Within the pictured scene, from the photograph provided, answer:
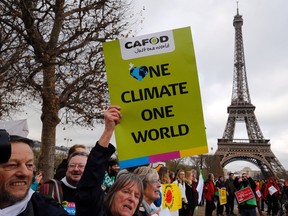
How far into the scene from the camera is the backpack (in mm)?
3389

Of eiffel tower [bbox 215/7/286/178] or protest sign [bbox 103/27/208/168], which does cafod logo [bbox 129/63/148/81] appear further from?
eiffel tower [bbox 215/7/286/178]

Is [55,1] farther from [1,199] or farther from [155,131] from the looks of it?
[1,199]

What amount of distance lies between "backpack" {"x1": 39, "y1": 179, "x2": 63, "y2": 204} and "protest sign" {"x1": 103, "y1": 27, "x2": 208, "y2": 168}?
790 mm

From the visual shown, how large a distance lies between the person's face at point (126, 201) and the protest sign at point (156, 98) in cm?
19

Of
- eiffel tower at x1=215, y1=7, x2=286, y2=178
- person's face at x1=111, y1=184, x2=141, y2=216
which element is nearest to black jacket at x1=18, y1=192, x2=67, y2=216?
person's face at x1=111, y1=184, x2=141, y2=216

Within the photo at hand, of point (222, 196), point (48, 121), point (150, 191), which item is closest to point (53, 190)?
point (150, 191)

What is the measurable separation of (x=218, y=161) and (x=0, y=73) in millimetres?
49374

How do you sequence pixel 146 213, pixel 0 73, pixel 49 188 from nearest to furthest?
Answer: 1. pixel 49 188
2. pixel 146 213
3. pixel 0 73

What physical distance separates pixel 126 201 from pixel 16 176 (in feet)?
3.55

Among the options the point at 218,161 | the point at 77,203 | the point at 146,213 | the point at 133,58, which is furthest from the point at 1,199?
the point at 218,161

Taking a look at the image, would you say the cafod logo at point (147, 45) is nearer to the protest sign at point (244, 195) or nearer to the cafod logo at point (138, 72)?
the cafod logo at point (138, 72)

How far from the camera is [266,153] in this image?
182ft

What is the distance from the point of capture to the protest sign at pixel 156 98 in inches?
118

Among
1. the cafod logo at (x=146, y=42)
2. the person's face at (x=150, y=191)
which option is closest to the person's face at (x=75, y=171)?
the person's face at (x=150, y=191)
